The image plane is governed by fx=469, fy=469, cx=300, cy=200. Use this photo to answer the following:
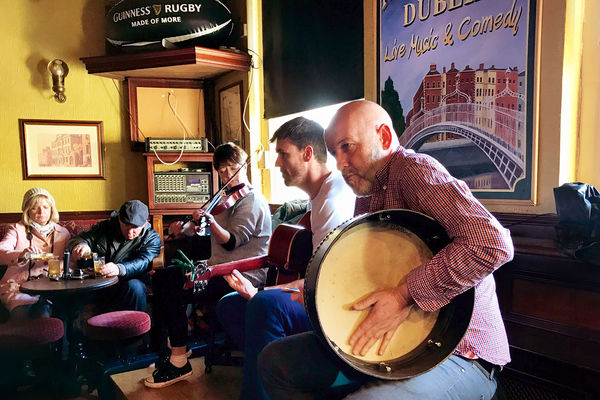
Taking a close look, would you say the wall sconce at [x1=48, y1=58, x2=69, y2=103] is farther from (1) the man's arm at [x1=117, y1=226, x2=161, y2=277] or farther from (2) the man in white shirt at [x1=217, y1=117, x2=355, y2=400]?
(2) the man in white shirt at [x1=217, y1=117, x2=355, y2=400]

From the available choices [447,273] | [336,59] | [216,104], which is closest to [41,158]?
[216,104]

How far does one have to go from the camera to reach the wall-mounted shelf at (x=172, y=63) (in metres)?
3.73

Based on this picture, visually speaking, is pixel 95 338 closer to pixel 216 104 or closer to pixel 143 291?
pixel 143 291

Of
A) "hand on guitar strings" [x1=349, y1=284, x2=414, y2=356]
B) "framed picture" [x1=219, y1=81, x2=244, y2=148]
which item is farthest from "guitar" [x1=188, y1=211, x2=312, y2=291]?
"framed picture" [x1=219, y1=81, x2=244, y2=148]

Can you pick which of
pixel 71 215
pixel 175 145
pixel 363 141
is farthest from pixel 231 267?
pixel 71 215

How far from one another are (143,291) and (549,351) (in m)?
2.48

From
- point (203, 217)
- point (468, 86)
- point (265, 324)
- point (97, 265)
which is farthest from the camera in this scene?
point (97, 265)

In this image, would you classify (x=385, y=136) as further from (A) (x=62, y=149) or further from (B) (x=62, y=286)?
(A) (x=62, y=149)

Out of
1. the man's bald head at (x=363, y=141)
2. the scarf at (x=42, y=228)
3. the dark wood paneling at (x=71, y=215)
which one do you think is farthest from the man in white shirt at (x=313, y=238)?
the dark wood paneling at (x=71, y=215)

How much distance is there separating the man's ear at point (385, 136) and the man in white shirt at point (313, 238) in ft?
1.81

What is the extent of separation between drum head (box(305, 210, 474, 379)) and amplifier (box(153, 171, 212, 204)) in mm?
3081

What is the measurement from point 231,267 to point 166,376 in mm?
787

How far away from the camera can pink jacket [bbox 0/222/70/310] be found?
3.01 meters

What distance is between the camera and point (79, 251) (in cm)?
312
